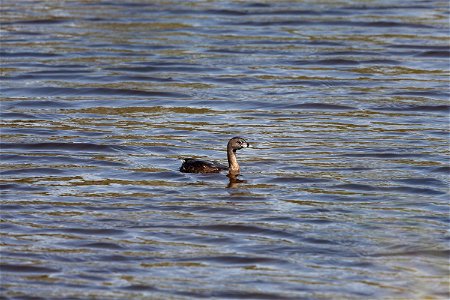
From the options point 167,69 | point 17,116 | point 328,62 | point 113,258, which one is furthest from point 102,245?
point 328,62

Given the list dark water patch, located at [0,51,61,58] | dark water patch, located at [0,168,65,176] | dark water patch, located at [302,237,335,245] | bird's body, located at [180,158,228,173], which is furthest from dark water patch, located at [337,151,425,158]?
dark water patch, located at [0,51,61,58]

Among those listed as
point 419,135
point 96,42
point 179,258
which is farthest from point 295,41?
point 179,258

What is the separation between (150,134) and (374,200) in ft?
14.3

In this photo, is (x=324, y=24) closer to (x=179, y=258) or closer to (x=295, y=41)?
(x=295, y=41)

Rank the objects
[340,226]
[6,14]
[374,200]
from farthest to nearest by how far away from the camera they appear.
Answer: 1. [6,14]
2. [374,200]
3. [340,226]

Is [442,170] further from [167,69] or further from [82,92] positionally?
[167,69]

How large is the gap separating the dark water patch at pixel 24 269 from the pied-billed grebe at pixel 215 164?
141 inches

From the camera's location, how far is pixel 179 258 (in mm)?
11484

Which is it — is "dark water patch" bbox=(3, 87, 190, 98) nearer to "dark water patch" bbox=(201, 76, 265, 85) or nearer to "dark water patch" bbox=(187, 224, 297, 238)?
"dark water patch" bbox=(201, 76, 265, 85)

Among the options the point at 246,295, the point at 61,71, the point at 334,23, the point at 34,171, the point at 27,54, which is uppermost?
the point at 334,23

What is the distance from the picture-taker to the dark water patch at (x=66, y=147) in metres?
16.2

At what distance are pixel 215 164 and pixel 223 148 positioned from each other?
1522 mm

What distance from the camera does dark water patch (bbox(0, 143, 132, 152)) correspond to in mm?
16156

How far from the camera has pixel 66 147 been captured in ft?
53.5
